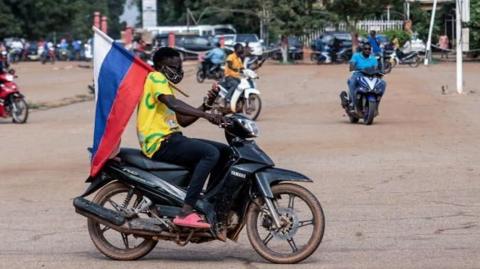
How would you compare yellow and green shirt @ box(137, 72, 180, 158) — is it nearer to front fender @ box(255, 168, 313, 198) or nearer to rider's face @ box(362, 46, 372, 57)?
front fender @ box(255, 168, 313, 198)

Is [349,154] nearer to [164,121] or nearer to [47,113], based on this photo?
[164,121]

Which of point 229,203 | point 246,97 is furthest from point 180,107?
point 246,97

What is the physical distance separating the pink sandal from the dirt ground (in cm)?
36

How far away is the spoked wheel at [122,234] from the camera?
8.08 meters

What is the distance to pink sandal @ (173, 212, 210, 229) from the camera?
7.68m

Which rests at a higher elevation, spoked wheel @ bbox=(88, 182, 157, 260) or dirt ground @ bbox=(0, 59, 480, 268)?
spoked wheel @ bbox=(88, 182, 157, 260)

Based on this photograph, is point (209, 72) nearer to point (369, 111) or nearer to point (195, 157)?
point (369, 111)

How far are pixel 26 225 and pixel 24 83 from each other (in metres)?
31.8

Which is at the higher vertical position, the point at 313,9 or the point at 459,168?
the point at 313,9

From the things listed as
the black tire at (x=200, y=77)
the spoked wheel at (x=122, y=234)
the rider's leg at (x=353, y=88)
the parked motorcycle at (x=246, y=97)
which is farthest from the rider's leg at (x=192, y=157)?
the black tire at (x=200, y=77)

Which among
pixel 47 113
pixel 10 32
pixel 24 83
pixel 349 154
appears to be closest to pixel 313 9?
pixel 24 83

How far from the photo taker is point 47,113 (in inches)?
998

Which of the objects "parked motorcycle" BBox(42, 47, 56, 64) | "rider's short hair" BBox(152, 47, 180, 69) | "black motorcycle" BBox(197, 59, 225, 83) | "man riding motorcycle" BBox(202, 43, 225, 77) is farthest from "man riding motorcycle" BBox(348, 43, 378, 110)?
"parked motorcycle" BBox(42, 47, 56, 64)

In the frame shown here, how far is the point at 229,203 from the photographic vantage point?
305 inches
